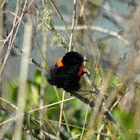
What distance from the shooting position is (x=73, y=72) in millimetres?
1968

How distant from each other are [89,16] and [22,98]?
6.40 feet

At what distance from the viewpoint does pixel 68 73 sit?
6.42 ft

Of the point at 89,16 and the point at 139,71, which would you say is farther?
the point at 89,16

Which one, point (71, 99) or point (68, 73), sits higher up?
point (68, 73)

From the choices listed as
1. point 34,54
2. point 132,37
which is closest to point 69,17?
point 34,54

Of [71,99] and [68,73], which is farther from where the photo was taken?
[71,99]

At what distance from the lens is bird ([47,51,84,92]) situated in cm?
194

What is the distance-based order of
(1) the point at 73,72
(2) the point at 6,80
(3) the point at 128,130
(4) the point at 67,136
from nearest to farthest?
(3) the point at 128,130, (1) the point at 73,72, (4) the point at 67,136, (2) the point at 6,80

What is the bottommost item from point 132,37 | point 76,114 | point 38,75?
point 76,114

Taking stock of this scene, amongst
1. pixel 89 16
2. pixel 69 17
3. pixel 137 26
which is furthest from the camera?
pixel 69 17

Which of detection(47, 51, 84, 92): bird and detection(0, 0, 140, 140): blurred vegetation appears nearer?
detection(0, 0, 140, 140): blurred vegetation

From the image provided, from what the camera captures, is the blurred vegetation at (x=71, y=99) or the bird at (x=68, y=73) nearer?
the blurred vegetation at (x=71, y=99)

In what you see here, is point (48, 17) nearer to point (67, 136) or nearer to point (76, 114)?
point (67, 136)

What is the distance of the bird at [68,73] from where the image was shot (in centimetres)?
194
